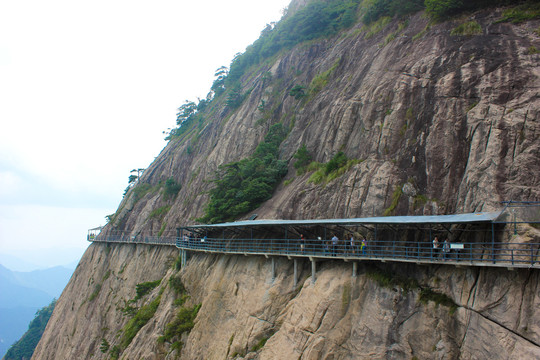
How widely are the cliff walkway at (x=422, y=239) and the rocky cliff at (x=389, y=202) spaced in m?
0.70

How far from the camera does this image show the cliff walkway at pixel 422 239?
14797 millimetres

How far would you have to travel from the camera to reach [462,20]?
2780 centimetres

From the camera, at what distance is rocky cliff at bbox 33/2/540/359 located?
15188 millimetres

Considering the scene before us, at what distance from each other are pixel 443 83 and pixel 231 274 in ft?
64.1

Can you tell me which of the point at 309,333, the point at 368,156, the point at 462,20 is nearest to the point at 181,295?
the point at 309,333

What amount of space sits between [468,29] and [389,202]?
46.9 feet

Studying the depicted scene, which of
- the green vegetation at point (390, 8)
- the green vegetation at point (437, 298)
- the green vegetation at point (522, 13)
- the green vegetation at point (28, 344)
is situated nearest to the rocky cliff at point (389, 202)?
the green vegetation at point (437, 298)

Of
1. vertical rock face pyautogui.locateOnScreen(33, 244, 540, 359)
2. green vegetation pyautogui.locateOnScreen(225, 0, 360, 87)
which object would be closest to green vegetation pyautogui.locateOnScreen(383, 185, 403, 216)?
vertical rock face pyautogui.locateOnScreen(33, 244, 540, 359)

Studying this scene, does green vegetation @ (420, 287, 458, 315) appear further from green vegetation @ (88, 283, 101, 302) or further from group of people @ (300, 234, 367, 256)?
green vegetation @ (88, 283, 101, 302)

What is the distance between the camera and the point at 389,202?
22891 millimetres

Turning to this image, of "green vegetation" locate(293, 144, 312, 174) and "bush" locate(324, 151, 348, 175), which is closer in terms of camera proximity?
"bush" locate(324, 151, 348, 175)

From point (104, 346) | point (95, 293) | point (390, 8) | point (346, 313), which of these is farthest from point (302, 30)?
point (104, 346)

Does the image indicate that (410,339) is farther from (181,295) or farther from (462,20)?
(462,20)

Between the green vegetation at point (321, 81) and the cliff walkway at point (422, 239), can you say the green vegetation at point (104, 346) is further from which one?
the green vegetation at point (321, 81)
